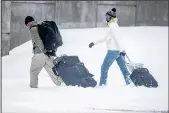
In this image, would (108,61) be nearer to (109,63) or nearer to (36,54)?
(109,63)

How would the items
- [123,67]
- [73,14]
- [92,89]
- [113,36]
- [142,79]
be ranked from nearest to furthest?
[92,89], [113,36], [123,67], [142,79], [73,14]

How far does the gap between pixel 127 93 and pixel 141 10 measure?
7.08 m

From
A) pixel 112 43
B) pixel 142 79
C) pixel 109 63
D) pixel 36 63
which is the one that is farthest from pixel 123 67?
pixel 36 63

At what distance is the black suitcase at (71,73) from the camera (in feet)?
31.6

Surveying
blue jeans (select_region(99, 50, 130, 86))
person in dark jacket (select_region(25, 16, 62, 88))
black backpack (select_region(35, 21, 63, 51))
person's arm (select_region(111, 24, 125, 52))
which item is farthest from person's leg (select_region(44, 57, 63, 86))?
person's arm (select_region(111, 24, 125, 52))

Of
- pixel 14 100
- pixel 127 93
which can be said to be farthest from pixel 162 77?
pixel 14 100

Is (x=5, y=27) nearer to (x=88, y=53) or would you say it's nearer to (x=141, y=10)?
(x=88, y=53)

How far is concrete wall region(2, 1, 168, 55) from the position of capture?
14.4 meters

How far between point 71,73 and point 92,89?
0.57 m

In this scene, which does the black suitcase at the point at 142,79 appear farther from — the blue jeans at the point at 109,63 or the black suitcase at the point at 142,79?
the blue jeans at the point at 109,63

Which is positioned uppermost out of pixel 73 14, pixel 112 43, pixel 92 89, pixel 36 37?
pixel 73 14

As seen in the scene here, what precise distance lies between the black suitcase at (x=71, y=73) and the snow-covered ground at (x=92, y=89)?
0.70ft

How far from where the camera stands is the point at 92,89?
9.48 meters

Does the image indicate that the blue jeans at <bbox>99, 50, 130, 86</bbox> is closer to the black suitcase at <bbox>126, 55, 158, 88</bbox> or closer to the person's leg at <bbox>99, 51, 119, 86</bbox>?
the person's leg at <bbox>99, 51, 119, 86</bbox>
